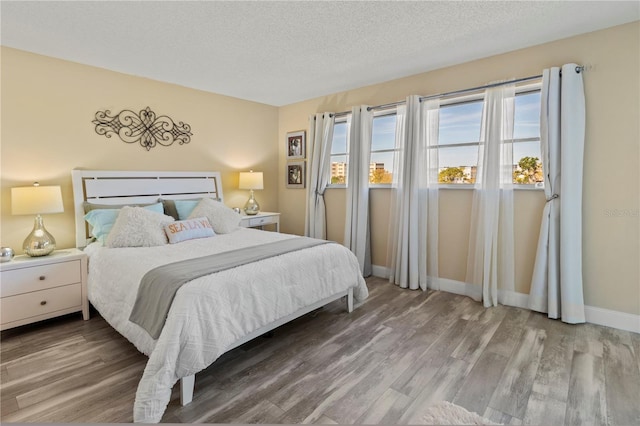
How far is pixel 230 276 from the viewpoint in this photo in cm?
208

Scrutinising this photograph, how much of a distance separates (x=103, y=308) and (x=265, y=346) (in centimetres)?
134

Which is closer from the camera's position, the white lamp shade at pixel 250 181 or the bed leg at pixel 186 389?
the bed leg at pixel 186 389

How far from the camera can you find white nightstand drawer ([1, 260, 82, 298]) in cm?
253

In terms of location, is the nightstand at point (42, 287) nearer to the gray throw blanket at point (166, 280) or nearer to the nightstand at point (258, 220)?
the gray throw blanket at point (166, 280)

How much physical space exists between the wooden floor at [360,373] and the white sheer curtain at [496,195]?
443 millimetres

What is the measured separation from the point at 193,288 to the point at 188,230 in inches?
56.6

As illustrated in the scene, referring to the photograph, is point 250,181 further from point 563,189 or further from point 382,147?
point 563,189

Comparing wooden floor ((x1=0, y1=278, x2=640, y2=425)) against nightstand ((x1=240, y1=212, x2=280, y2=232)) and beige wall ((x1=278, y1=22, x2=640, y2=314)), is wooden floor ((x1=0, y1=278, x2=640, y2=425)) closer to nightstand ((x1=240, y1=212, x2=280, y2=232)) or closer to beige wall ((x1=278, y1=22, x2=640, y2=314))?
beige wall ((x1=278, y1=22, x2=640, y2=314))

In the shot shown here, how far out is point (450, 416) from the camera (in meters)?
1.66

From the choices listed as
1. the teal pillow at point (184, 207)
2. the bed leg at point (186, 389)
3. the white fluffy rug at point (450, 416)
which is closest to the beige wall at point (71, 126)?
the teal pillow at point (184, 207)

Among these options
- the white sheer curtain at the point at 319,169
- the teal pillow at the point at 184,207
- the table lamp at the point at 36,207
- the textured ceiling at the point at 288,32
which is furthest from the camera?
the white sheer curtain at the point at 319,169

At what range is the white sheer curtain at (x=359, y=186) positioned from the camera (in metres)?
4.11

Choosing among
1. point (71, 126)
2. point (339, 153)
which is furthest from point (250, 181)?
point (71, 126)

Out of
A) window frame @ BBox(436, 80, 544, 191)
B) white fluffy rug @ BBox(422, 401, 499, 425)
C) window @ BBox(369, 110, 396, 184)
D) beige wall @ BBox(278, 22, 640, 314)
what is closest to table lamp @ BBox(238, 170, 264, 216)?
window @ BBox(369, 110, 396, 184)
